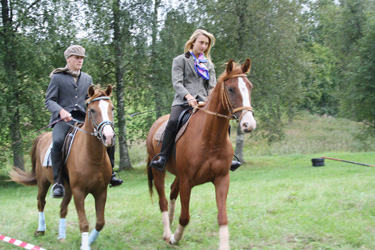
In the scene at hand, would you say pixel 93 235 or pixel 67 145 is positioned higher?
pixel 67 145

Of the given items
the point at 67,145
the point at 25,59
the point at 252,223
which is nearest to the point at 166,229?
the point at 252,223

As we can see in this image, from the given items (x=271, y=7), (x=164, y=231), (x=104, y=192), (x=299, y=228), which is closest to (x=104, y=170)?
(x=104, y=192)

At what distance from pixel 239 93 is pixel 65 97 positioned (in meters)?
3.12

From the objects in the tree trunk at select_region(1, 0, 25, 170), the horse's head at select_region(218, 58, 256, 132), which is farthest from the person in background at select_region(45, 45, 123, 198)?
the tree trunk at select_region(1, 0, 25, 170)

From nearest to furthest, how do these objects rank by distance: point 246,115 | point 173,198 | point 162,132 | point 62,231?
point 246,115, point 62,231, point 162,132, point 173,198

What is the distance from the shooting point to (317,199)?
821cm

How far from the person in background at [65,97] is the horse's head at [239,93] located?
232 cm

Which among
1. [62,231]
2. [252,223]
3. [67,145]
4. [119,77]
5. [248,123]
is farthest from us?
[119,77]

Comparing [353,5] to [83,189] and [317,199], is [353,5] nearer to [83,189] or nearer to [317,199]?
[317,199]

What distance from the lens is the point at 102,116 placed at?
16.4 feet

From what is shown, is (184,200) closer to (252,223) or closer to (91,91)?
(252,223)

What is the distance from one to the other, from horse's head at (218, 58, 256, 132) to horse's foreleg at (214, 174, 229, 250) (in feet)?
3.33

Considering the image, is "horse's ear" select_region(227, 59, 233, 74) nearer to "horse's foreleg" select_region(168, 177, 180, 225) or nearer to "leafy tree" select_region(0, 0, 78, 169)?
"horse's foreleg" select_region(168, 177, 180, 225)

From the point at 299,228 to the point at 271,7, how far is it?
15962 mm
